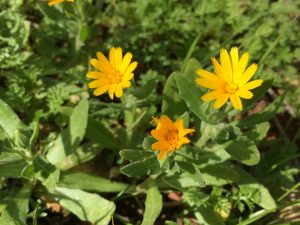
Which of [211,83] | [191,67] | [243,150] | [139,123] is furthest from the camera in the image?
[139,123]

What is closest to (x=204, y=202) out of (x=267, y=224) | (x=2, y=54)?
(x=267, y=224)

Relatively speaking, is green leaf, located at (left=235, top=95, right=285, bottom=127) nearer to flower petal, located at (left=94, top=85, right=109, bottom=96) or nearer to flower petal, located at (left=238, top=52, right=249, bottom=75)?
flower petal, located at (left=238, top=52, right=249, bottom=75)

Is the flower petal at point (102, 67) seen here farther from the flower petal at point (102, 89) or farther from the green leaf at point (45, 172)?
the green leaf at point (45, 172)

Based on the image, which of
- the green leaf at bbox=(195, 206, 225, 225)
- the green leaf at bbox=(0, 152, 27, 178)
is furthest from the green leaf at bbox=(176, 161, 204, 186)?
the green leaf at bbox=(0, 152, 27, 178)

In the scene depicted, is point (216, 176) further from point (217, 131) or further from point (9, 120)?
point (9, 120)

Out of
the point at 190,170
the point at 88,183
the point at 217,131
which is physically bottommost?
the point at 88,183

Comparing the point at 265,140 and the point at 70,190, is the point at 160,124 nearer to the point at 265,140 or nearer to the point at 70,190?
the point at 70,190

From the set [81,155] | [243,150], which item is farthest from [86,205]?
[243,150]

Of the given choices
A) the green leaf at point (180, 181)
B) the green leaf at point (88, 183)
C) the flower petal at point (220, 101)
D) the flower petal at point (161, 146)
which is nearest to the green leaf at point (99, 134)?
the green leaf at point (88, 183)
